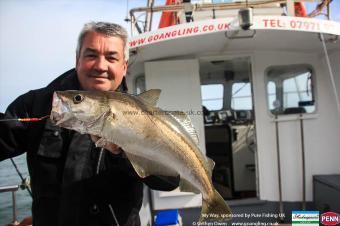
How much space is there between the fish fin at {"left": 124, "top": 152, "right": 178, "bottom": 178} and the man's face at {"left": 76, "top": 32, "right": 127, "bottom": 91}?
0.49 meters

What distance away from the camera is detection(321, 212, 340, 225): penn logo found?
5317 mm

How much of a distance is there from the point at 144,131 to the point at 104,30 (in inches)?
29.3

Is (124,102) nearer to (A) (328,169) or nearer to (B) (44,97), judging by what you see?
(B) (44,97)

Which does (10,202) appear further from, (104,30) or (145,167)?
(145,167)

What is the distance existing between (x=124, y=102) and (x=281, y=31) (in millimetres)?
Answer: 3967

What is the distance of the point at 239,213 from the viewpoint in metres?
6.10

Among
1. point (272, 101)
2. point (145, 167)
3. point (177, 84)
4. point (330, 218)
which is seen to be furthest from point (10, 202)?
point (145, 167)

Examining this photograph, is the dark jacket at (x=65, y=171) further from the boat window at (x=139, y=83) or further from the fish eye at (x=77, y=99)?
the boat window at (x=139, y=83)

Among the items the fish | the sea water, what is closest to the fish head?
the fish

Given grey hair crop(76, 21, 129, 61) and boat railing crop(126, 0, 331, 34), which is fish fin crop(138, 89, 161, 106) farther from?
boat railing crop(126, 0, 331, 34)

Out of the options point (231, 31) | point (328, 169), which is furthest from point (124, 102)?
point (328, 169)

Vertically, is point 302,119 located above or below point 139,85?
below

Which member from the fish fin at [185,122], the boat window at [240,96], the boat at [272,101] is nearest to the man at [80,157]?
the fish fin at [185,122]

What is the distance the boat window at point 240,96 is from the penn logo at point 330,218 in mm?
3716
